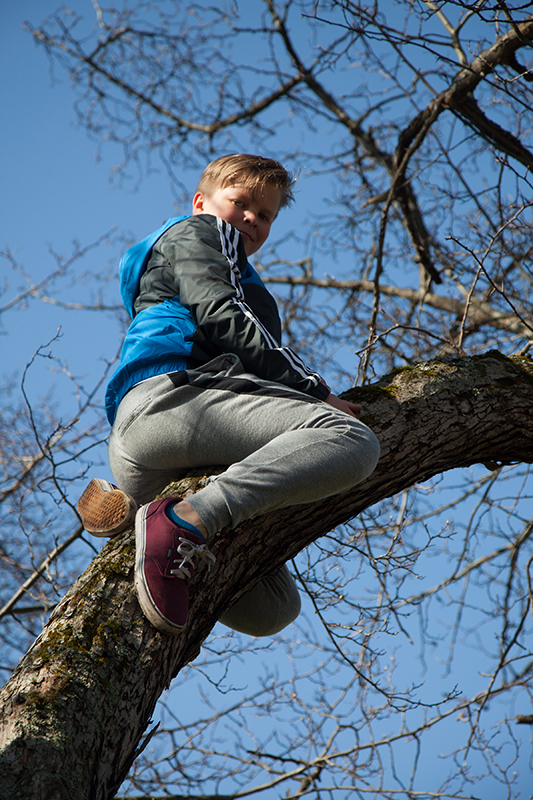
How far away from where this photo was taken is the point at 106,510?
1729mm

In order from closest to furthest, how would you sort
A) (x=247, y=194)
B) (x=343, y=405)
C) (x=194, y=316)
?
→ 1. (x=194, y=316)
2. (x=343, y=405)
3. (x=247, y=194)

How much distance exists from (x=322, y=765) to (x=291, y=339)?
9.46ft

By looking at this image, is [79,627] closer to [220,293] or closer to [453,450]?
[220,293]

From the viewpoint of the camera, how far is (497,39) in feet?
11.4

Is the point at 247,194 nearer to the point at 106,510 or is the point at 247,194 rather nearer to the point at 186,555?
the point at 106,510

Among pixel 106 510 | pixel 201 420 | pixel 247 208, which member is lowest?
pixel 106 510

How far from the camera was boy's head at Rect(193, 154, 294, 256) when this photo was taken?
90.7 inches

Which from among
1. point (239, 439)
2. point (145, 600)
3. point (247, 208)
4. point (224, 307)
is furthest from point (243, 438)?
point (247, 208)

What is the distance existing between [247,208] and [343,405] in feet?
2.71

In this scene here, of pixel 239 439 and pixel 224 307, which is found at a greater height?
pixel 224 307

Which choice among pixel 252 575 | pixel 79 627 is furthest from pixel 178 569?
pixel 252 575

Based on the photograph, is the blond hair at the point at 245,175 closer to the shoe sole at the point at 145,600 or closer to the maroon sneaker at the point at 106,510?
the maroon sneaker at the point at 106,510

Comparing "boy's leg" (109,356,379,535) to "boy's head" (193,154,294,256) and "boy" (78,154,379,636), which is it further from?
"boy's head" (193,154,294,256)

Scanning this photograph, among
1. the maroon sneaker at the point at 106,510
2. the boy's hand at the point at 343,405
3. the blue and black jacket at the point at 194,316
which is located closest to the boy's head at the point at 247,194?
the blue and black jacket at the point at 194,316
